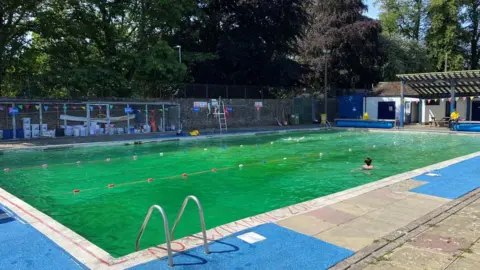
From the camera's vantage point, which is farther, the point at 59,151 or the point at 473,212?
the point at 59,151

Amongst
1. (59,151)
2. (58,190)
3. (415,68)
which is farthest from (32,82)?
(415,68)

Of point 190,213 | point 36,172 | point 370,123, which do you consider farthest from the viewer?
point 370,123

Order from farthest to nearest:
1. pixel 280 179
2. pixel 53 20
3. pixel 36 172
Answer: pixel 53 20
pixel 36 172
pixel 280 179

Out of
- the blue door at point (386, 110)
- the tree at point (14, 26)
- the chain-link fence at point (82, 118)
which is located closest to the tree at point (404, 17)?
the blue door at point (386, 110)

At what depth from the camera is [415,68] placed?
4012cm

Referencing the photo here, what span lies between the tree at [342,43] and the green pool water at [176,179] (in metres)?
20.7

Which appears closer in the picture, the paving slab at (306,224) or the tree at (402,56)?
the paving slab at (306,224)

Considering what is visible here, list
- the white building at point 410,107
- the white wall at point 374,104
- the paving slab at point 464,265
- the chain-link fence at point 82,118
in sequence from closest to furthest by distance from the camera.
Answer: the paving slab at point 464,265
the chain-link fence at point 82,118
the white building at point 410,107
the white wall at point 374,104

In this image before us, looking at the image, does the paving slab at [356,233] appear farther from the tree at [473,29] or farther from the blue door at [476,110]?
the tree at [473,29]

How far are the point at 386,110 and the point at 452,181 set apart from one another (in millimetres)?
25009

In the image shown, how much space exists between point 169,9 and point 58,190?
17.9 metres

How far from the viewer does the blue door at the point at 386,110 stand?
31.3 m

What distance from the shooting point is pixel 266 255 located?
430cm

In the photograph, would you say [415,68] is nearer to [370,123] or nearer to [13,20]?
[370,123]
